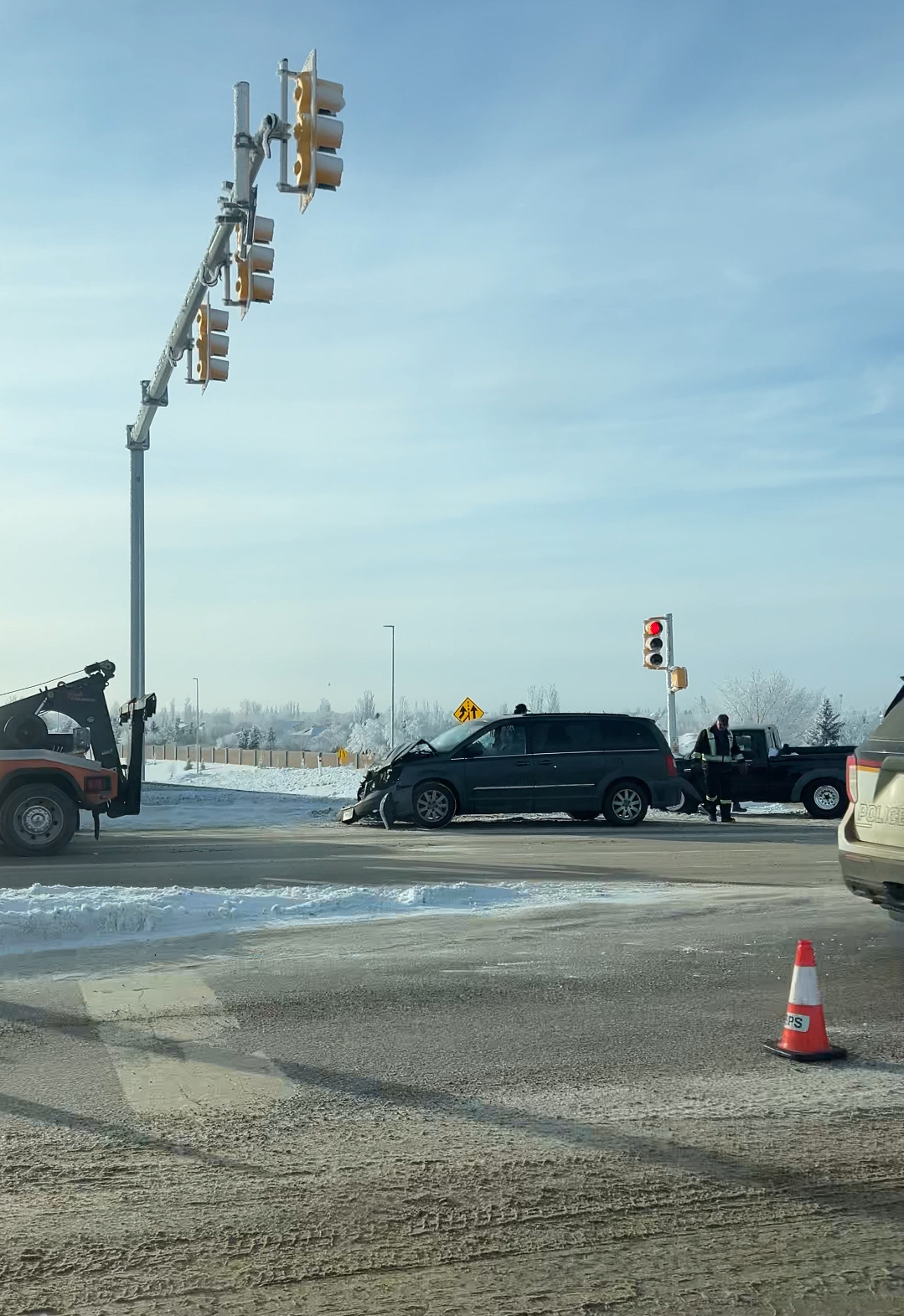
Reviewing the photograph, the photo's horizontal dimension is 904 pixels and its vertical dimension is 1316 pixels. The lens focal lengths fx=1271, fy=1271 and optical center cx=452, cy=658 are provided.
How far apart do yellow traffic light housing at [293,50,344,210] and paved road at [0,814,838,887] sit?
6.36 metres

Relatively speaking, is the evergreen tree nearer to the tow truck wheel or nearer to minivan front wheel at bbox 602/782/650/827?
minivan front wheel at bbox 602/782/650/827

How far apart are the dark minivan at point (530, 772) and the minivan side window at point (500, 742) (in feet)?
0.04

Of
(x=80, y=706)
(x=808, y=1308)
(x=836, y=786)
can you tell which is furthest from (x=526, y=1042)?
(x=836, y=786)

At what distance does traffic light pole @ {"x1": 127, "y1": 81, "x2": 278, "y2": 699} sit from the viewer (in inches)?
513

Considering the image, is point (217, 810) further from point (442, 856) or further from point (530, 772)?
point (442, 856)

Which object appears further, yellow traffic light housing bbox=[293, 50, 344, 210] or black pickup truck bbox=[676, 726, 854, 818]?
black pickup truck bbox=[676, 726, 854, 818]

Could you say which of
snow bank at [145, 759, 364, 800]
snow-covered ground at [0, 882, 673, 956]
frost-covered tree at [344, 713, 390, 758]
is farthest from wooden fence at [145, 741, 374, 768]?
snow-covered ground at [0, 882, 673, 956]

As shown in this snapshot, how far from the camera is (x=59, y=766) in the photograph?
15.7 m

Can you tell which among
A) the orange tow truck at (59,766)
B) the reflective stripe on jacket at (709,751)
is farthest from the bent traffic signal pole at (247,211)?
the reflective stripe on jacket at (709,751)

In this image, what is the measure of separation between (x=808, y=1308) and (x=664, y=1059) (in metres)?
2.38

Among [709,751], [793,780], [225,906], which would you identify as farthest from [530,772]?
[225,906]

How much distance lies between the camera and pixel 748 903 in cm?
1067

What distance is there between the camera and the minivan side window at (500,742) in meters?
19.9

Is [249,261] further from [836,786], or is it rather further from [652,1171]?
[836,786]
